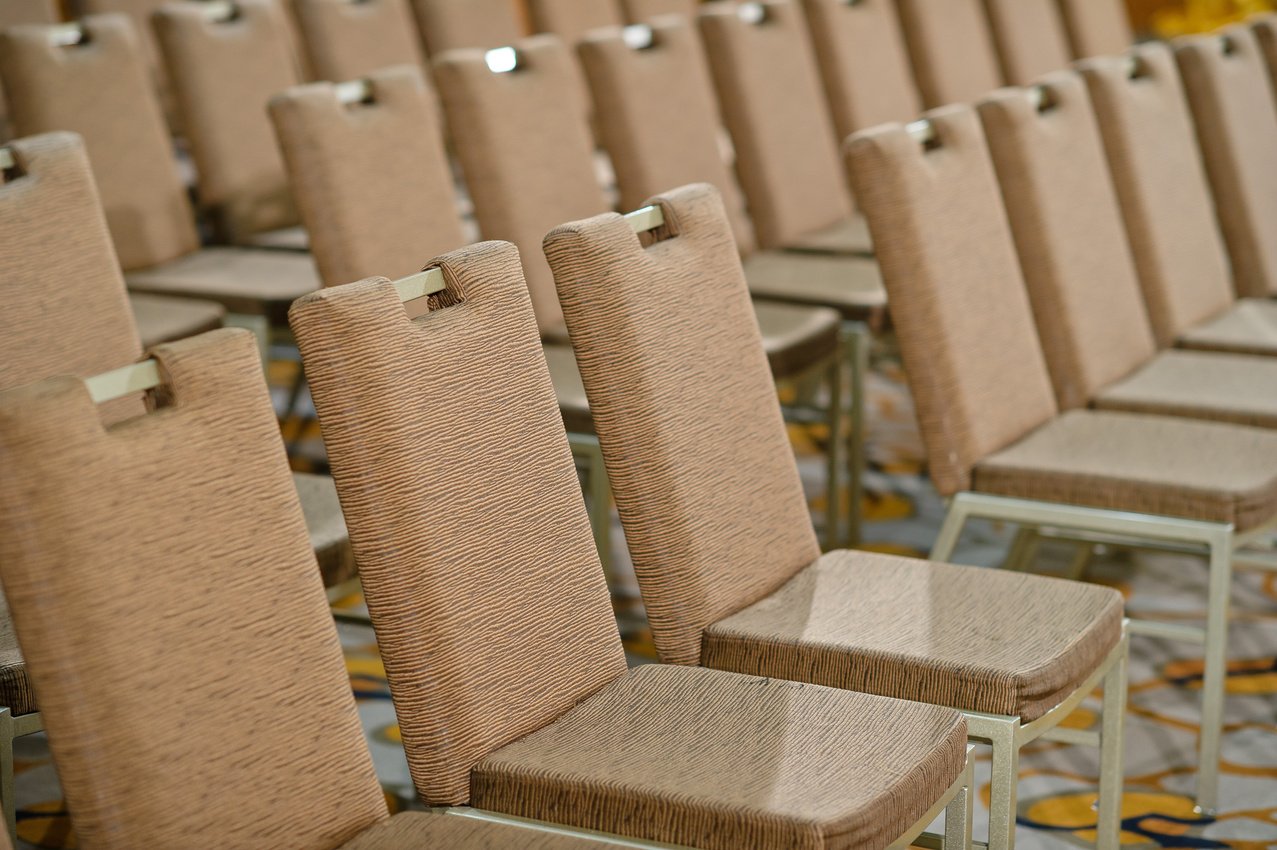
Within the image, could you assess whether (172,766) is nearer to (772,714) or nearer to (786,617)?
(772,714)

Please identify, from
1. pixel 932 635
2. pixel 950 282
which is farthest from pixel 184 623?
pixel 950 282

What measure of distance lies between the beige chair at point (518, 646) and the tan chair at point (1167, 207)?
1.52 meters

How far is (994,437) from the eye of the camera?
2.10m

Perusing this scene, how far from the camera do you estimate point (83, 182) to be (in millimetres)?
1782

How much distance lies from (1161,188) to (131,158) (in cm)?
183

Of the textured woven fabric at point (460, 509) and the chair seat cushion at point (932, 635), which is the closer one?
the textured woven fabric at point (460, 509)

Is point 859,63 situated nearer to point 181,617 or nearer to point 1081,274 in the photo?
point 1081,274

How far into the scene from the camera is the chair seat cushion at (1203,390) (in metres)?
2.32

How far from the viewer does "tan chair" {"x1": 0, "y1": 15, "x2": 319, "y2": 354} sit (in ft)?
8.23

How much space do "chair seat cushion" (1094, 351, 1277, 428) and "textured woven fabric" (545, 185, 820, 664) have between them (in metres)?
0.90

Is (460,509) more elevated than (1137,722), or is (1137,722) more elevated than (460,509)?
(460,509)

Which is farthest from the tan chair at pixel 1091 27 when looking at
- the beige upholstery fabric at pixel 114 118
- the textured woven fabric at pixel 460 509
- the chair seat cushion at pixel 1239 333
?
the textured woven fabric at pixel 460 509

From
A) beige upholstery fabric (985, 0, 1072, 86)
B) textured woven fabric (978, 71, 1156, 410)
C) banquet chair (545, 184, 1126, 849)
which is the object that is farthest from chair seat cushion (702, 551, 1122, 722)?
beige upholstery fabric (985, 0, 1072, 86)

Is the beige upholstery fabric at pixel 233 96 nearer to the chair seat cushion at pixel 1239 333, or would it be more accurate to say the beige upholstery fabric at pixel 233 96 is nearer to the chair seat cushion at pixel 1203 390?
the chair seat cushion at pixel 1203 390
